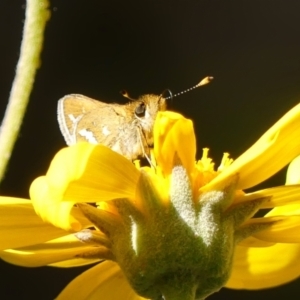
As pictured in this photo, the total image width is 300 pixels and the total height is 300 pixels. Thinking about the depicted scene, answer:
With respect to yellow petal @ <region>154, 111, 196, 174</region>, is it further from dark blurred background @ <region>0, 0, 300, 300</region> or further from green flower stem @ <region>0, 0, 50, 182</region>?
dark blurred background @ <region>0, 0, 300, 300</region>

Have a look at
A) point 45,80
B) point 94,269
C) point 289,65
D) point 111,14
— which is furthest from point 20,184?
point 94,269

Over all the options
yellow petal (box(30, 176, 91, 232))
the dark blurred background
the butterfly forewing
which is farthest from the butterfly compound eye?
the dark blurred background

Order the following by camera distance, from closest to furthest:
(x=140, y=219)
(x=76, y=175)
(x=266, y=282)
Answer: (x=76, y=175)
(x=140, y=219)
(x=266, y=282)

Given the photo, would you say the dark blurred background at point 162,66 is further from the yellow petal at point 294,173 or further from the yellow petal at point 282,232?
the yellow petal at point 282,232

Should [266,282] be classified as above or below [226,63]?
below

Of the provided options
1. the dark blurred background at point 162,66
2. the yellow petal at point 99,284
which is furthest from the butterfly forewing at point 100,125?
the dark blurred background at point 162,66

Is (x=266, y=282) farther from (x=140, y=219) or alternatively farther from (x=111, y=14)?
(x=111, y=14)
